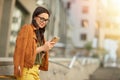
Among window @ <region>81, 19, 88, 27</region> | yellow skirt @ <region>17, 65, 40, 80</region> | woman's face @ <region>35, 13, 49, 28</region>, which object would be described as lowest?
yellow skirt @ <region>17, 65, 40, 80</region>

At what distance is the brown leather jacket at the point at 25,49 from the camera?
323 cm

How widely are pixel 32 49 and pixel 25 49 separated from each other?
0.09 m

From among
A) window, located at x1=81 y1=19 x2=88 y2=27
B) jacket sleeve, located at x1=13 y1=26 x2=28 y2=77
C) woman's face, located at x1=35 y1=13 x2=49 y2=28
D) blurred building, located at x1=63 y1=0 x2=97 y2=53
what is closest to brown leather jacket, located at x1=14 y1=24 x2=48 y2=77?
jacket sleeve, located at x1=13 y1=26 x2=28 y2=77

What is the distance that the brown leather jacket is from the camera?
3.23 meters

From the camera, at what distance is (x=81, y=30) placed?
5325 centimetres

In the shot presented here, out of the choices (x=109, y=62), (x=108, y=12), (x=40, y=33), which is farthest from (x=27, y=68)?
(x=108, y=12)

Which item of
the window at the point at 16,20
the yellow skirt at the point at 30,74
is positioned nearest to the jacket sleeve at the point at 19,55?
the yellow skirt at the point at 30,74

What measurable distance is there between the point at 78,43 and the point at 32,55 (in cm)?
4985

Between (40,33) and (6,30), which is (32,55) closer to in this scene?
(40,33)

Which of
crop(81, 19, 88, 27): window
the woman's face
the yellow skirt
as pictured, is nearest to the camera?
the yellow skirt

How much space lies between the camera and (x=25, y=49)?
327 centimetres

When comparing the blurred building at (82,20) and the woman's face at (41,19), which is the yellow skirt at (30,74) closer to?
the woman's face at (41,19)

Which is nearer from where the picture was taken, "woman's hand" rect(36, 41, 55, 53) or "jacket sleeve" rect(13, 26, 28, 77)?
"jacket sleeve" rect(13, 26, 28, 77)

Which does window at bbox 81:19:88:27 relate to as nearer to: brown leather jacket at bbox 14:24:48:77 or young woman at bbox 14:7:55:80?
young woman at bbox 14:7:55:80
